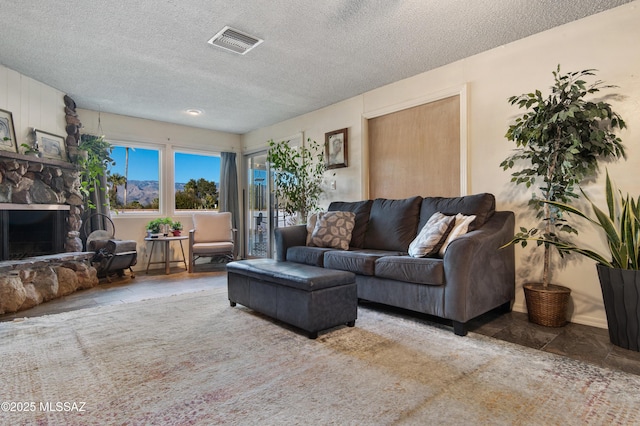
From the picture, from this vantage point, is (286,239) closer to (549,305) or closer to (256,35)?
(256,35)

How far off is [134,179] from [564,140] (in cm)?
571

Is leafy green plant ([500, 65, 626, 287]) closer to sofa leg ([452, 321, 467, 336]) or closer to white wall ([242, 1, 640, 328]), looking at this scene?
white wall ([242, 1, 640, 328])

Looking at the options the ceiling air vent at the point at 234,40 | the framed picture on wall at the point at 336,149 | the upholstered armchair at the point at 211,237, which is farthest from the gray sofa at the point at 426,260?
the ceiling air vent at the point at 234,40

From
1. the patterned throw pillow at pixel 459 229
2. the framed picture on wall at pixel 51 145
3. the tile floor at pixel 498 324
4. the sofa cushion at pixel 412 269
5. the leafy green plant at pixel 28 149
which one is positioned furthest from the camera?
the framed picture on wall at pixel 51 145

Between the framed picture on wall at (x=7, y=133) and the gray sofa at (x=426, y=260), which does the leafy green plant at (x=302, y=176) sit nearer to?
the gray sofa at (x=426, y=260)

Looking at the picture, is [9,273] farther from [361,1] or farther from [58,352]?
[361,1]

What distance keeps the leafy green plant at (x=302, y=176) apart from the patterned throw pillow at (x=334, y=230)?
43.5 inches

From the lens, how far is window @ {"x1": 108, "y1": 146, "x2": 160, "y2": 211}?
539 centimetres

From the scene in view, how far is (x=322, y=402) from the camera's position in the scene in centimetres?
152

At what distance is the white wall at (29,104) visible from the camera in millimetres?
3531

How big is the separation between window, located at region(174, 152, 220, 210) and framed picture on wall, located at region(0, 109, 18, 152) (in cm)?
239

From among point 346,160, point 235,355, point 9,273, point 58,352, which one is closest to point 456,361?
point 235,355

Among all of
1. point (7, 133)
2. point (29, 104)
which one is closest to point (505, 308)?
point (7, 133)

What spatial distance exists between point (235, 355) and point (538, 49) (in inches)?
131
